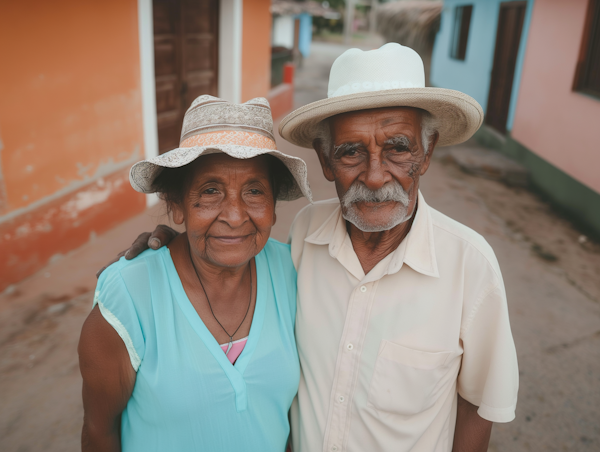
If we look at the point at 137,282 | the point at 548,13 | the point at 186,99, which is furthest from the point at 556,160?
the point at 137,282

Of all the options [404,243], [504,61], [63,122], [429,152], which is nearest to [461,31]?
[504,61]

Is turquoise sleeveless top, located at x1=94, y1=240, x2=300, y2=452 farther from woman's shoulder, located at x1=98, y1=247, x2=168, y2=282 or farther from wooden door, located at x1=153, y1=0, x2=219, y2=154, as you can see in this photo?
wooden door, located at x1=153, y1=0, x2=219, y2=154

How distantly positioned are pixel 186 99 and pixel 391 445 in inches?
236

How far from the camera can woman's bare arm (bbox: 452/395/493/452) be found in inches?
66.7

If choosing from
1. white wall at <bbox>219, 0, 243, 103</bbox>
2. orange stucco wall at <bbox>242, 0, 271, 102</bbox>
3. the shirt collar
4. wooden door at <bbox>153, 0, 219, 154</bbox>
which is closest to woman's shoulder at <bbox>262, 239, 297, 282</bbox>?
the shirt collar

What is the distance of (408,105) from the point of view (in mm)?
1642

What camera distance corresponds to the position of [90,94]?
14.5 ft

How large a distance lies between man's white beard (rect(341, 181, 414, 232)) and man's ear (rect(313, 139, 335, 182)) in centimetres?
12

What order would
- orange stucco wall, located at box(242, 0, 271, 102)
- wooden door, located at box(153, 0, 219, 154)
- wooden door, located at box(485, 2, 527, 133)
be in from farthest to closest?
wooden door, located at box(485, 2, 527, 133), orange stucco wall, located at box(242, 0, 271, 102), wooden door, located at box(153, 0, 219, 154)

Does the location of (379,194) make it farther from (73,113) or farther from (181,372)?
(73,113)

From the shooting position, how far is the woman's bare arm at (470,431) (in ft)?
5.56

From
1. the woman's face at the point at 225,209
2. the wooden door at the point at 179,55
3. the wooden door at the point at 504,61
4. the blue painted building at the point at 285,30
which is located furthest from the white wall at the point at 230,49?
the blue painted building at the point at 285,30

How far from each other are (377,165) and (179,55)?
5.44 m

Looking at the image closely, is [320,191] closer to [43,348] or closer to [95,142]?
[95,142]
